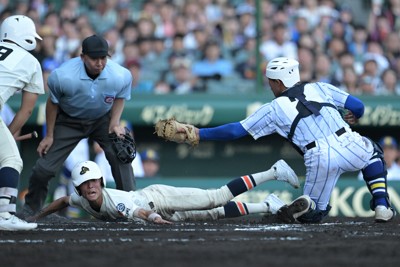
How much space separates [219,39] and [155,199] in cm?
644

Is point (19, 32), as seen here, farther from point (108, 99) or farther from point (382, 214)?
point (382, 214)

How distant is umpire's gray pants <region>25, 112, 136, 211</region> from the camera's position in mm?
9680

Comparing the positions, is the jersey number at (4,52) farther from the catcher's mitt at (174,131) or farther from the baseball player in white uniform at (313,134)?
the baseball player in white uniform at (313,134)

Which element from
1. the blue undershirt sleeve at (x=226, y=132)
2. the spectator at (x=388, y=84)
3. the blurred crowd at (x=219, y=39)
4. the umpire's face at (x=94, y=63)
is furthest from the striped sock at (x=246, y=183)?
the spectator at (x=388, y=84)

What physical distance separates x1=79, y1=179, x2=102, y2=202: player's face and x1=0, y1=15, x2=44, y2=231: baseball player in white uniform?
0.82m

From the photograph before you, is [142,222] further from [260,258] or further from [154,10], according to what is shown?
[154,10]

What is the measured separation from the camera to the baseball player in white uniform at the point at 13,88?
7.82 metres

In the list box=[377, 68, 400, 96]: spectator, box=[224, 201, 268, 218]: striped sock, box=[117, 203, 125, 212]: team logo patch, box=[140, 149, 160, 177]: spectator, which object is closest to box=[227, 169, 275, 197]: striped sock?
box=[224, 201, 268, 218]: striped sock

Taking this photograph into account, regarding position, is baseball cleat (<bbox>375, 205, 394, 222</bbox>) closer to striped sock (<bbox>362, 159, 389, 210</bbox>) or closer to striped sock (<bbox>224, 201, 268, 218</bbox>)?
striped sock (<bbox>362, 159, 389, 210</bbox>)

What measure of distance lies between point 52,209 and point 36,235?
50.8 inches

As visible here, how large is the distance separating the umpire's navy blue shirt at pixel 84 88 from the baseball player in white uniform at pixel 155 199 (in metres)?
0.78

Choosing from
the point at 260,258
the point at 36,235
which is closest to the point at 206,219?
the point at 36,235

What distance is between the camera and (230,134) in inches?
345

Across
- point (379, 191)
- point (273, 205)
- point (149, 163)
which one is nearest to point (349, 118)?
point (379, 191)
